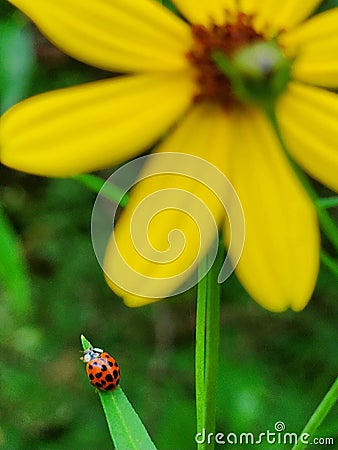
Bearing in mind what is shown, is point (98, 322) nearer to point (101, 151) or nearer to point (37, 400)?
point (37, 400)

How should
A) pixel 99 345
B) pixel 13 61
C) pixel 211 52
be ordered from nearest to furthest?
pixel 211 52, pixel 13 61, pixel 99 345

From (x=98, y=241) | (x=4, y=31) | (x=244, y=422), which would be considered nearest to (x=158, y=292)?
(x=98, y=241)

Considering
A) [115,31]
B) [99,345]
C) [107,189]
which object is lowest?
[99,345]

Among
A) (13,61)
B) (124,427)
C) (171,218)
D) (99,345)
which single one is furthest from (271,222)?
(99,345)

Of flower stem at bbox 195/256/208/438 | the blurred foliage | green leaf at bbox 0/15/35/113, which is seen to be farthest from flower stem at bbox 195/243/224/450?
the blurred foliage

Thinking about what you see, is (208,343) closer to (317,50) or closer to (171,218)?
(171,218)
